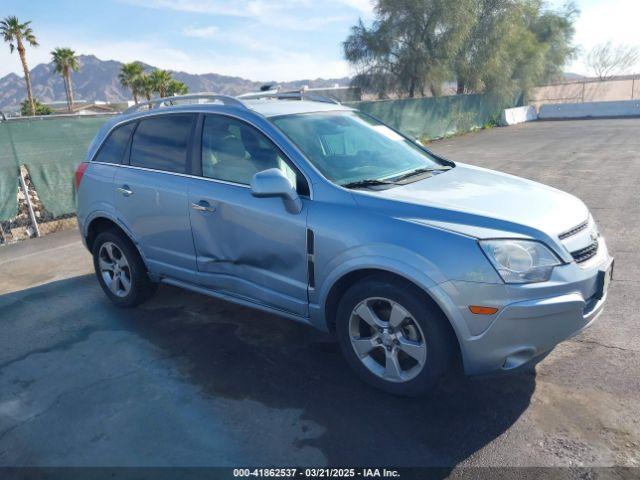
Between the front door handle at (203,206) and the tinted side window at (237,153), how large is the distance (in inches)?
8.4

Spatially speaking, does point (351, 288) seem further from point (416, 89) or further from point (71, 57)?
point (71, 57)

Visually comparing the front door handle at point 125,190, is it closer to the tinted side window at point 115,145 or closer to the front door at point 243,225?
the tinted side window at point 115,145

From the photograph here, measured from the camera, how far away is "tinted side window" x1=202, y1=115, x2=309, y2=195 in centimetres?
357

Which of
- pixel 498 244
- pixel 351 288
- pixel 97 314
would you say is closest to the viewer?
pixel 498 244

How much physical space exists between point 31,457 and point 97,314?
2.03 meters

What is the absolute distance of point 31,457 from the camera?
2826 millimetres

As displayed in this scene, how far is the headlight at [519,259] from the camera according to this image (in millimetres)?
2701

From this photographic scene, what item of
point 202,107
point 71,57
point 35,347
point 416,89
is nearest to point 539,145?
point 416,89

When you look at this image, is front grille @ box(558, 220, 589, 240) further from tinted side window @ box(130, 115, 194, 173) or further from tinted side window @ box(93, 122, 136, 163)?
tinted side window @ box(93, 122, 136, 163)

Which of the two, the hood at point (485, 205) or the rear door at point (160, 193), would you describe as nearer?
→ the hood at point (485, 205)

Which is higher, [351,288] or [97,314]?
[351,288]

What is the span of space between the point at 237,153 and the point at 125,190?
1.26 meters

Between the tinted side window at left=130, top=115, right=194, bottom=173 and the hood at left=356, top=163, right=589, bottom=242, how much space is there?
174cm

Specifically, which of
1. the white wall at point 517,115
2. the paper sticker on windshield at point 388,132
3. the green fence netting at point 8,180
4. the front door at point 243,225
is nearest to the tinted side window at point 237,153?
the front door at point 243,225
